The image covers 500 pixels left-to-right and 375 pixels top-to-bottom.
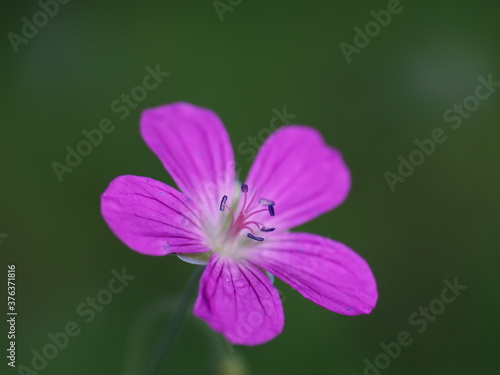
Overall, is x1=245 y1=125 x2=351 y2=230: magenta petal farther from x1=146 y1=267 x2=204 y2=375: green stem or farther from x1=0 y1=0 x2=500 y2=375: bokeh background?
x1=0 y1=0 x2=500 y2=375: bokeh background

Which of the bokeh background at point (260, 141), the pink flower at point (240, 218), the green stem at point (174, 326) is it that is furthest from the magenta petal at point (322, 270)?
the bokeh background at point (260, 141)

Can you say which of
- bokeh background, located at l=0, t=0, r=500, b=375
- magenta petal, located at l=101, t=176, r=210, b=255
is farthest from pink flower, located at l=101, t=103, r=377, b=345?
bokeh background, located at l=0, t=0, r=500, b=375

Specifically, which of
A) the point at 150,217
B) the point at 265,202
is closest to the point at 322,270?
the point at 265,202

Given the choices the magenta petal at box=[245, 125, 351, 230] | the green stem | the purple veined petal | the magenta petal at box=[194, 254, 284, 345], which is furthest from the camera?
the magenta petal at box=[245, 125, 351, 230]

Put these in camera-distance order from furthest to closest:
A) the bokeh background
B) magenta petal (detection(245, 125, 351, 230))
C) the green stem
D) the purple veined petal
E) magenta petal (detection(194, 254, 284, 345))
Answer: the bokeh background
magenta petal (detection(245, 125, 351, 230))
the purple veined petal
the green stem
magenta petal (detection(194, 254, 284, 345))

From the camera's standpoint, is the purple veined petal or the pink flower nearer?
the pink flower

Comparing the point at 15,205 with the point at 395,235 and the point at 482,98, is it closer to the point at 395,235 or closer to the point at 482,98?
the point at 395,235

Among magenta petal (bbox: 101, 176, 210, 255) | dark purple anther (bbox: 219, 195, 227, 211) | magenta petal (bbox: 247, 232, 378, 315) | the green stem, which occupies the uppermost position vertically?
magenta petal (bbox: 101, 176, 210, 255)

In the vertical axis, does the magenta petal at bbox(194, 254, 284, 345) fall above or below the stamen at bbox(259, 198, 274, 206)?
below
